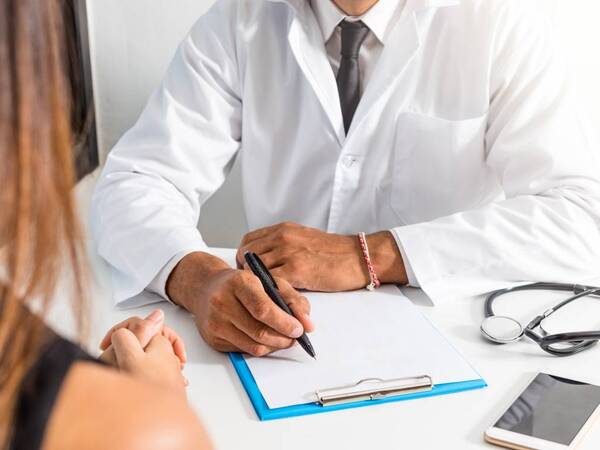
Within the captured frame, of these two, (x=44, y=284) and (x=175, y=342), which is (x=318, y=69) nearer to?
A: (x=175, y=342)

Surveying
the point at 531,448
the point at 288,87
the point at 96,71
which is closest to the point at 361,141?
the point at 288,87

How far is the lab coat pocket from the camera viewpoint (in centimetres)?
181

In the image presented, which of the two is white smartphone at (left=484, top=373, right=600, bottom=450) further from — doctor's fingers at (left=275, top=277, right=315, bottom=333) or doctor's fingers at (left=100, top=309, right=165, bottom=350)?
doctor's fingers at (left=100, top=309, right=165, bottom=350)

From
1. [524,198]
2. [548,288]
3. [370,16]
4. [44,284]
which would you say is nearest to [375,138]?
[370,16]

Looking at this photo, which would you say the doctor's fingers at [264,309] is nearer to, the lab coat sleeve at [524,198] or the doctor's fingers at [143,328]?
the doctor's fingers at [143,328]

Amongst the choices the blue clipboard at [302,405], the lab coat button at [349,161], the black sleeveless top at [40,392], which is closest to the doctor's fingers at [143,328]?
the blue clipboard at [302,405]

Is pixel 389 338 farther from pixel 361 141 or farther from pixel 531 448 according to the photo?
pixel 361 141

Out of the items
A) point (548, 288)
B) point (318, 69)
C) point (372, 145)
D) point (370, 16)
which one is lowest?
point (548, 288)

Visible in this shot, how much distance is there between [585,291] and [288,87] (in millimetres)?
744

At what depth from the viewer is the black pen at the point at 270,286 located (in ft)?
4.03

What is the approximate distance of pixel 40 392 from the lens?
0.53 m

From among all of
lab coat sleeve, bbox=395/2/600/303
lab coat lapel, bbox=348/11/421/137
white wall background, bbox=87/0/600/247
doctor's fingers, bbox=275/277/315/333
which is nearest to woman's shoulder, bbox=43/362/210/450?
doctor's fingers, bbox=275/277/315/333

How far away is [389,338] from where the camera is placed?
1286 mm

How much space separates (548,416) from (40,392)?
731 millimetres
